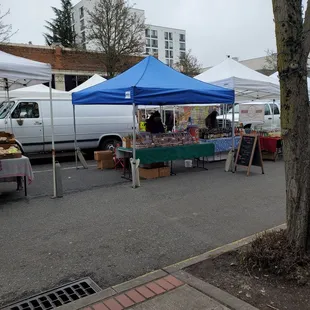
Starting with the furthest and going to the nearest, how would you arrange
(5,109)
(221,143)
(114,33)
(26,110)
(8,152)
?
(114,33)
(26,110)
(5,109)
(221,143)
(8,152)

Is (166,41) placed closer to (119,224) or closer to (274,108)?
(274,108)

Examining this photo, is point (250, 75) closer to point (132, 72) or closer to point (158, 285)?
point (132, 72)

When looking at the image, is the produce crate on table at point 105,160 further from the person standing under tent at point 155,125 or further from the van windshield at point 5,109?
the van windshield at point 5,109

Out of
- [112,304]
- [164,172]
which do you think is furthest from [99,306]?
[164,172]

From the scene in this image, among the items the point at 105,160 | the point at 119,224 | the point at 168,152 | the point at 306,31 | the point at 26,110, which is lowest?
the point at 119,224

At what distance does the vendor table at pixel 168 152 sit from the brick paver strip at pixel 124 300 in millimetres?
5281

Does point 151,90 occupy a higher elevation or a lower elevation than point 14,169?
higher

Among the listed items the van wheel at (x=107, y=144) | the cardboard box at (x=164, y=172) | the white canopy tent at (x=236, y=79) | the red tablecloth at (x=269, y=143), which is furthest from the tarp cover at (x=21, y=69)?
the red tablecloth at (x=269, y=143)

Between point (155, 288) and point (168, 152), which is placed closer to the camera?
point (155, 288)

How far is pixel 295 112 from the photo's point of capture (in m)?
3.23

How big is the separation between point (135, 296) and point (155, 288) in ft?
0.72

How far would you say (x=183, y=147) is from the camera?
29.3 ft

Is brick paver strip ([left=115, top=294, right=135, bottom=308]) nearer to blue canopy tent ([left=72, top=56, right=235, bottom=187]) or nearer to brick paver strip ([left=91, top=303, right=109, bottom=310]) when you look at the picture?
brick paver strip ([left=91, top=303, right=109, bottom=310])

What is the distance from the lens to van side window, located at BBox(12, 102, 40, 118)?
10.8 metres
